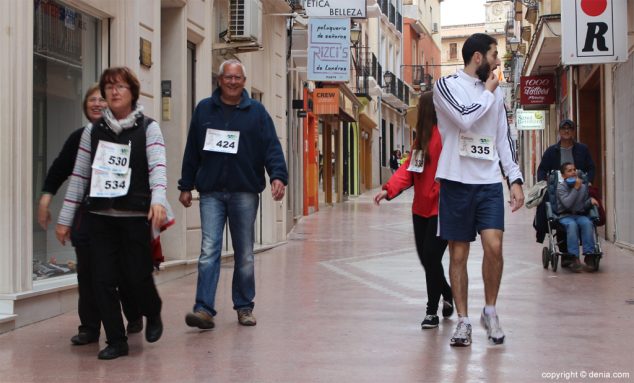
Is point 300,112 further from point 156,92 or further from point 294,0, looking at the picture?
point 156,92

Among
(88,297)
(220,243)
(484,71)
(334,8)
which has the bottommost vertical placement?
(88,297)

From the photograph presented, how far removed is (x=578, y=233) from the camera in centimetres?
1123

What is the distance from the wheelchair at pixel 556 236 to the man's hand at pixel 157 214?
6285 mm

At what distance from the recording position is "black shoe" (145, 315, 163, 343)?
21.4 ft

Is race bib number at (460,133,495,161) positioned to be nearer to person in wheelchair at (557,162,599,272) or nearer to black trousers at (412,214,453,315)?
black trousers at (412,214,453,315)

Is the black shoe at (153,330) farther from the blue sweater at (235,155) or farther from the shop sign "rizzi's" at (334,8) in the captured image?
the shop sign "rizzi's" at (334,8)

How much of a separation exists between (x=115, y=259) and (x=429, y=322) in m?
2.38

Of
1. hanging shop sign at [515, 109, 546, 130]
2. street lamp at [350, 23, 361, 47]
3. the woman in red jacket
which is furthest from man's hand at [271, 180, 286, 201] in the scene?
hanging shop sign at [515, 109, 546, 130]

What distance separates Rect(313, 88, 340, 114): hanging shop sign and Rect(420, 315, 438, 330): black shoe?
1969 cm

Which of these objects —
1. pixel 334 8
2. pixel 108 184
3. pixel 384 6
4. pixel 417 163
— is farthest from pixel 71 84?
pixel 384 6

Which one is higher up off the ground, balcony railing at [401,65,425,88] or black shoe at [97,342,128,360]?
balcony railing at [401,65,425,88]

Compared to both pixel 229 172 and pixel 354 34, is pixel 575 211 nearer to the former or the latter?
pixel 229 172

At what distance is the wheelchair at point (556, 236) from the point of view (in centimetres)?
1120

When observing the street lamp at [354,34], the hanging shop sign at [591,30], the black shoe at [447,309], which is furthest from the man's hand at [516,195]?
the street lamp at [354,34]
